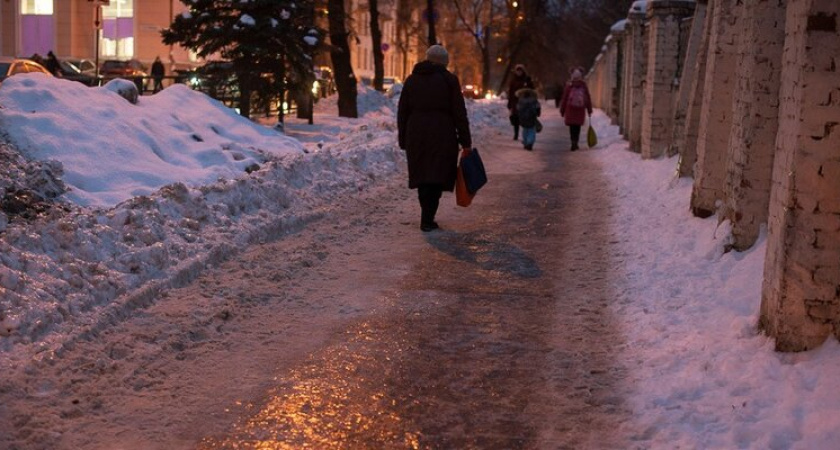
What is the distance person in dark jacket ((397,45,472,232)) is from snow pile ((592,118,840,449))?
6.24 feet

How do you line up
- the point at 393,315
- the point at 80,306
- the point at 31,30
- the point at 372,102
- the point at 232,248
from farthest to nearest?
1. the point at 31,30
2. the point at 372,102
3. the point at 232,248
4. the point at 393,315
5. the point at 80,306

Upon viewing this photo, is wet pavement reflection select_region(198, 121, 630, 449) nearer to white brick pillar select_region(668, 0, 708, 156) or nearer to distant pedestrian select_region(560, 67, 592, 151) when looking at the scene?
white brick pillar select_region(668, 0, 708, 156)

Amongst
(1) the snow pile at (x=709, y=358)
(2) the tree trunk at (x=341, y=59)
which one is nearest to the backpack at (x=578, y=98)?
(2) the tree trunk at (x=341, y=59)

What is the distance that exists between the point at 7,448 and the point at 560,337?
10.7 feet

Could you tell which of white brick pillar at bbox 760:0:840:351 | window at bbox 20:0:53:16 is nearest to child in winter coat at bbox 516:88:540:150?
white brick pillar at bbox 760:0:840:351

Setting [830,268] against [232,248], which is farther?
[232,248]

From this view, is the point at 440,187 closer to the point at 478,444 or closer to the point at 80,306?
the point at 80,306

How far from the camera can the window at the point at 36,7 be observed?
57.8 meters

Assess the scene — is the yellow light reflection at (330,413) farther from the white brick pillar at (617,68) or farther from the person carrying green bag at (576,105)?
the white brick pillar at (617,68)

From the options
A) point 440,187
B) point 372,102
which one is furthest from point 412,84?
point 372,102

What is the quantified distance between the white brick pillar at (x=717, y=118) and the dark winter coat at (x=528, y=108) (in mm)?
10843

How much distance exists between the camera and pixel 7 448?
4176 mm

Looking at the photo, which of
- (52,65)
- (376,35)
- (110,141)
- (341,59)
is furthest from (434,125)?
(52,65)

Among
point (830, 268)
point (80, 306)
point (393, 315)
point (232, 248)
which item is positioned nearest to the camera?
point (830, 268)
